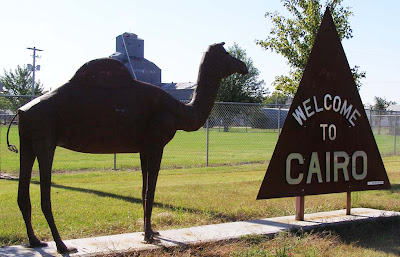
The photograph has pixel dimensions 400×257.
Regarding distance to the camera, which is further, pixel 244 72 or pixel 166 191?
pixel 166 191

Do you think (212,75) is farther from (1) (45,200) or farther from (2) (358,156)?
(2) (358,156)

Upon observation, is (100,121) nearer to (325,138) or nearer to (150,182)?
(150,182)

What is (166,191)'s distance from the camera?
29.3ft

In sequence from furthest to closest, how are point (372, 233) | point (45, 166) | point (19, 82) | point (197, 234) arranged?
1. point (19, 82)
2. point (372, 233)
3. point (197, 234)
4. point (45, 166)

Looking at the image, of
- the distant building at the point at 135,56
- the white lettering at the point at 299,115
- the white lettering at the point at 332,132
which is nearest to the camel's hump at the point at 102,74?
the white lettering at the point at 299,115

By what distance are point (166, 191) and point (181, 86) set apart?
75702 mm

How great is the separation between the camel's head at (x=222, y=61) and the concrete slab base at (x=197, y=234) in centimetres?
203

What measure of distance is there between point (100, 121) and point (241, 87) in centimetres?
4339

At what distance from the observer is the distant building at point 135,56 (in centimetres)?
6509

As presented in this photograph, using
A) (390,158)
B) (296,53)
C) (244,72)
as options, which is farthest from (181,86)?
(244,72)

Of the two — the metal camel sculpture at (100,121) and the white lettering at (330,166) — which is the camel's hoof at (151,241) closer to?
the metal camel sculpture at (100,121)

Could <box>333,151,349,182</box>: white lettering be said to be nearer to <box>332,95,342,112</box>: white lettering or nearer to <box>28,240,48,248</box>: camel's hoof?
<box>332,95,342,112</box>: white lettering

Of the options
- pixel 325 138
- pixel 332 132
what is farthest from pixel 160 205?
pixel 332 132

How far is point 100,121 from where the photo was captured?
15.3 feet
